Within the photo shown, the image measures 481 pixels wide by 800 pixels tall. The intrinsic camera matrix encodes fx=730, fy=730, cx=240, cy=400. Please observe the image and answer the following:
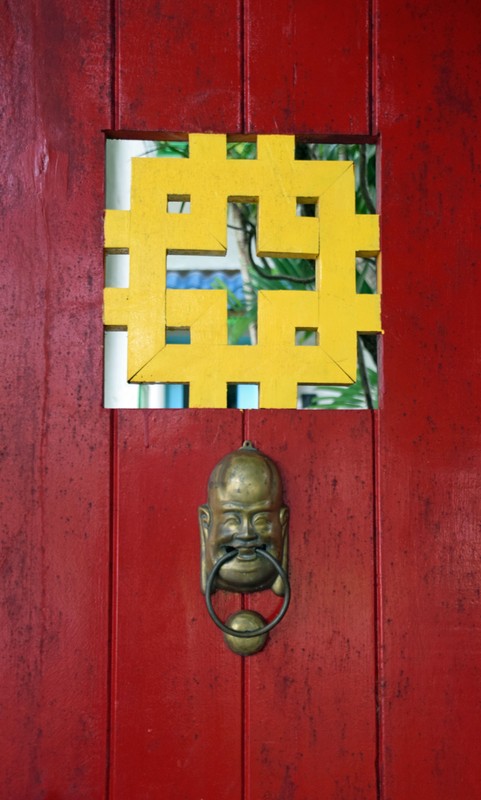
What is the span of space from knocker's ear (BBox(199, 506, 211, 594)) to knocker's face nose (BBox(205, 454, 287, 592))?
1cm

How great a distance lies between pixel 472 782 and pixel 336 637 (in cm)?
22

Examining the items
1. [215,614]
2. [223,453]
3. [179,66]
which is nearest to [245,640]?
[215,614]

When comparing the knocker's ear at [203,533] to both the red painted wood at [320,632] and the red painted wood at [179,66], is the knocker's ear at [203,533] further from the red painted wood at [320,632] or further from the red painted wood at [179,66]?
the red painted wood at [179,66]

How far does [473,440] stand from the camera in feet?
2.82

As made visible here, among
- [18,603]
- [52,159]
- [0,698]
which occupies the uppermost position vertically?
[52,159]

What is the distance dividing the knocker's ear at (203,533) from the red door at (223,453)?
0.02 meters

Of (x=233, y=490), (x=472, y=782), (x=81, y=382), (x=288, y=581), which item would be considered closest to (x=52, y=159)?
(x=81, y=382)

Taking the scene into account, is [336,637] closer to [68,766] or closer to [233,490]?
[233,490]

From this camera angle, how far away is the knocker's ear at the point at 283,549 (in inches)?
31.7

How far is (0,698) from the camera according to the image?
2.64 ft

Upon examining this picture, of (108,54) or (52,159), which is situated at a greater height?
(108,54)

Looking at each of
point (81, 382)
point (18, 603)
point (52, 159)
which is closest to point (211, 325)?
point (81, 382)

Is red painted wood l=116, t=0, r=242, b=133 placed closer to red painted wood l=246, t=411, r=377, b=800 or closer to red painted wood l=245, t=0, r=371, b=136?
red painted wood l=245, t=0, r=371, b=136

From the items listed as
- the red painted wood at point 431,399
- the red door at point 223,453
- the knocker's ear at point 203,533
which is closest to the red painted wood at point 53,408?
the red door at point 223,453
